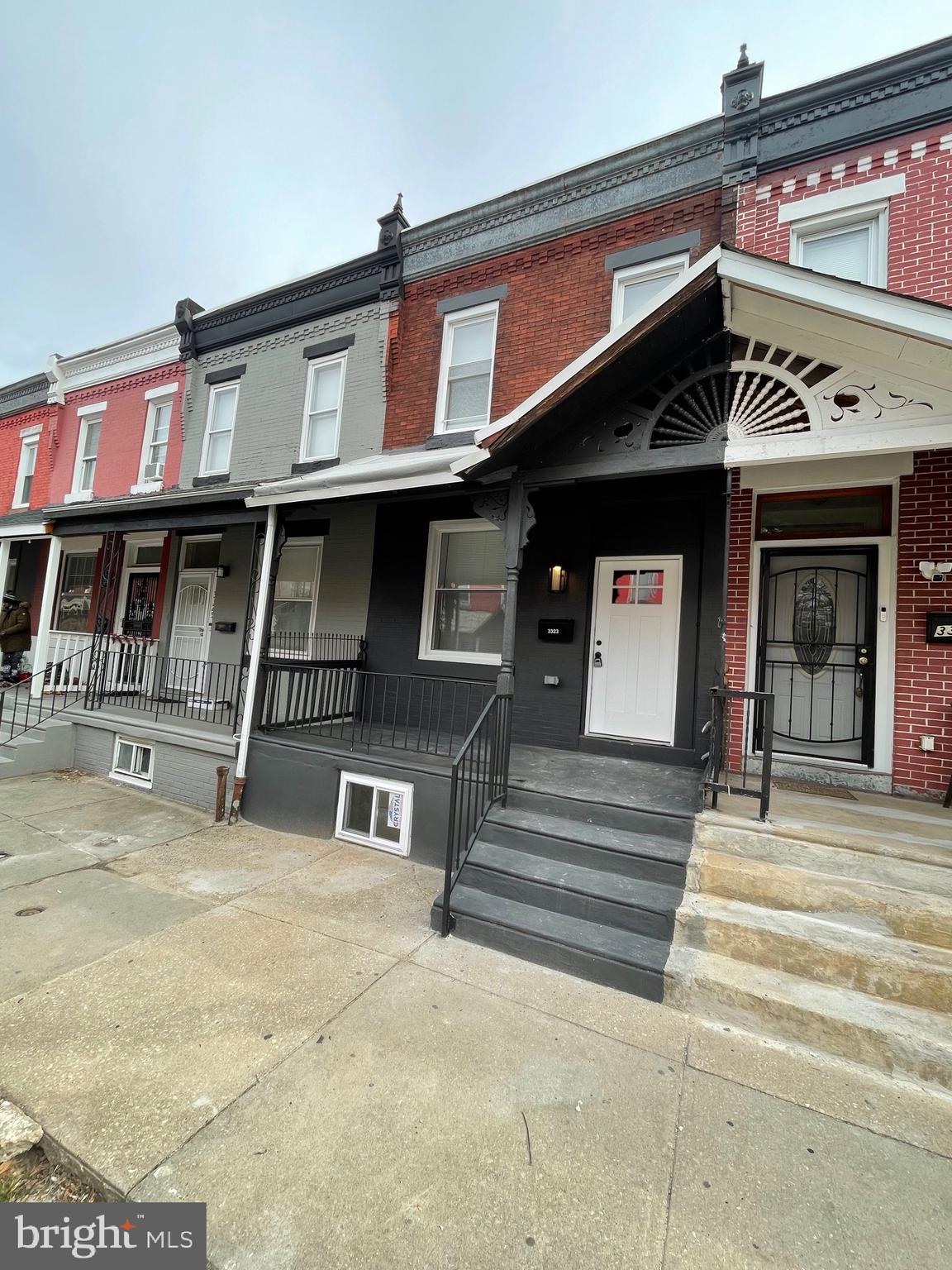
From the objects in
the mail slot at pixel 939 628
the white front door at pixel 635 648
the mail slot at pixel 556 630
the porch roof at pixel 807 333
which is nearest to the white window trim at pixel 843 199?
the porch roof at pixel 807 333

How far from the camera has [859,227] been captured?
5.20 meters

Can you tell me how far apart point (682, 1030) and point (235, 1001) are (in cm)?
226

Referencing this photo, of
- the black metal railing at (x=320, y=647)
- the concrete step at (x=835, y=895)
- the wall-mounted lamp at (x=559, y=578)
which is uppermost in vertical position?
the wall-mounted lamp at (x=559, y=578)

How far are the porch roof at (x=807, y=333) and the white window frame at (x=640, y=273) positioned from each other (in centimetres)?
258

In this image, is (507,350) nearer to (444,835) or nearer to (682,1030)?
(444,835)

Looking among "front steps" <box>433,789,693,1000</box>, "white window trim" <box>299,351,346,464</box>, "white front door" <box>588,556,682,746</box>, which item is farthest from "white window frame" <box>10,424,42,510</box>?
"front steps" <box>433,789,693,1000</box>

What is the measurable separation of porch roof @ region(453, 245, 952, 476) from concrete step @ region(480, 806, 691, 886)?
2693mm

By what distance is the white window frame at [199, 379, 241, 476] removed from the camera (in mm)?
9102

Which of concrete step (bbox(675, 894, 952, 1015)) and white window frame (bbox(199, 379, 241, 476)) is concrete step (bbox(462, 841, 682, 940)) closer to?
concrete step (bbox(675, 894, 952, 1015))

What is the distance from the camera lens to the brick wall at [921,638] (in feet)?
14.6

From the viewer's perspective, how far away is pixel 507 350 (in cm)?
686

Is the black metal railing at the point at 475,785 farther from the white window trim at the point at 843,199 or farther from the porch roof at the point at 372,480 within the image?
the white window trim at the point at 843,199

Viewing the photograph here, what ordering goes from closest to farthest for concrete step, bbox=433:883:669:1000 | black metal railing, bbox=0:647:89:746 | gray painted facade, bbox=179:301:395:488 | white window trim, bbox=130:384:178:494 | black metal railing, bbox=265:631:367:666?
concrete step, bbox=433:883:669:1000
black metal railing, bbox=0:647:89:746
black metal railing, bbox=265:631:367:666
gray painted facade, bbox=179:301:395:488
white window trim, bbox=130:384:178:494

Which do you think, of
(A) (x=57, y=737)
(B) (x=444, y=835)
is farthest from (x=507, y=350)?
(A) (x=57, y=737)
